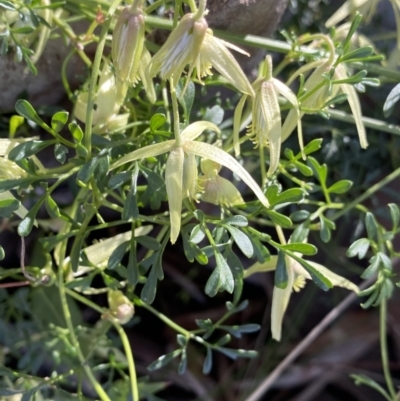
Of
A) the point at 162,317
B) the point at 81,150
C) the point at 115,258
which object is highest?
the point at 81,150

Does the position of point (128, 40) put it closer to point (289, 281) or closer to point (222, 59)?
point (222, 59)

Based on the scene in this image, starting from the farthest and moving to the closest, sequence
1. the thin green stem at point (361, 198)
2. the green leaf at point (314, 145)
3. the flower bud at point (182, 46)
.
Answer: the thin green stem at point (361, 198) < the green leaf at point (314, 145) < the flower bud at point (182, 46)

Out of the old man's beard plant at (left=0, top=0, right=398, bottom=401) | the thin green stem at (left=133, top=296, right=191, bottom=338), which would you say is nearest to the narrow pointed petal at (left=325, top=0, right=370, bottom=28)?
the old man's beard plant at (left=0, top=0, right=398, bottom=401)

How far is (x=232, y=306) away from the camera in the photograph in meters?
0.64

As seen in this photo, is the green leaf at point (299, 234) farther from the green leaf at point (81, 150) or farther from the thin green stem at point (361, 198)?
the green leaf at point (81, 150)

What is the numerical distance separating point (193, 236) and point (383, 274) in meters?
0.25

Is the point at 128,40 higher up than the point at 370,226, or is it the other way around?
the point at 128,40

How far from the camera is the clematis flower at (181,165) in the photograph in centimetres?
47

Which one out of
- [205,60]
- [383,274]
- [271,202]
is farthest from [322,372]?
[205,60]

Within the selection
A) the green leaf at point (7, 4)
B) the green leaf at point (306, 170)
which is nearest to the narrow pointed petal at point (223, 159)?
the green leaf at point (306, 170)

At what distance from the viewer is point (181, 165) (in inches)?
18.8

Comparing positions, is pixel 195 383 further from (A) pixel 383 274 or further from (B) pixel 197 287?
(A) pixel 383 274

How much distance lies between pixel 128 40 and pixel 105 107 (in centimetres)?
16

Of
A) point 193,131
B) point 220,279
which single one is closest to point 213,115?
point 193,131
